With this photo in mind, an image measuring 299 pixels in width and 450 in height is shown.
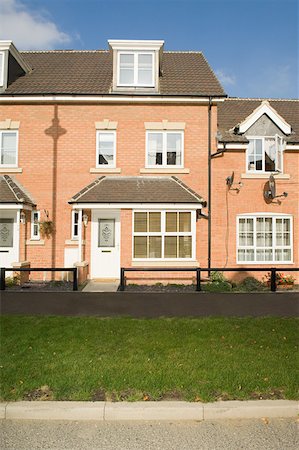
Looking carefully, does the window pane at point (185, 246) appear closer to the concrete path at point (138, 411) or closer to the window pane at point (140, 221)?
the window pane at point (140, 221)

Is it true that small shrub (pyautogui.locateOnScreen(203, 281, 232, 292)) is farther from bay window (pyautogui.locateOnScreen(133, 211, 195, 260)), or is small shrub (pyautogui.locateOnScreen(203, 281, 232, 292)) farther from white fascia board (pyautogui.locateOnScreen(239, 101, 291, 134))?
white fascia board (pyautogui.locateOnScreen(239, 101, 291, 134))

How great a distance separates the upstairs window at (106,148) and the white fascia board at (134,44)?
3658mm

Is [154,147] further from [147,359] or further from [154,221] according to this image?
[147,359]

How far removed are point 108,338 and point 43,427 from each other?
7.85 ft

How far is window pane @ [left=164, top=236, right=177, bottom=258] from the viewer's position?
1288 cm

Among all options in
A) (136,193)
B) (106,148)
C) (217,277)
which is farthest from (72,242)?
(217,277)

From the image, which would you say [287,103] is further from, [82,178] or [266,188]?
[82,178]

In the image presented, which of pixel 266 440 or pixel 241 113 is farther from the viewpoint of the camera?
pixel 241 113

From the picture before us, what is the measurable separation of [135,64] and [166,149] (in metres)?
3.85

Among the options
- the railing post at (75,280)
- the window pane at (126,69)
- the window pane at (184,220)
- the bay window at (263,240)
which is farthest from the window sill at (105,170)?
the bay window at (263,240)

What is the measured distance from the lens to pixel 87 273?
512 inches

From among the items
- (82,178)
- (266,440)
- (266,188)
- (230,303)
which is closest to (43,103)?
(82,178)

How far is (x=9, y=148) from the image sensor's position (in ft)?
45.8

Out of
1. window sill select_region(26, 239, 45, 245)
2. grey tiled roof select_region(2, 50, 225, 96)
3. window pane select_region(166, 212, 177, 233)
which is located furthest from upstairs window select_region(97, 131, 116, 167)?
window sill select_region(26, 239, 45, 245)
